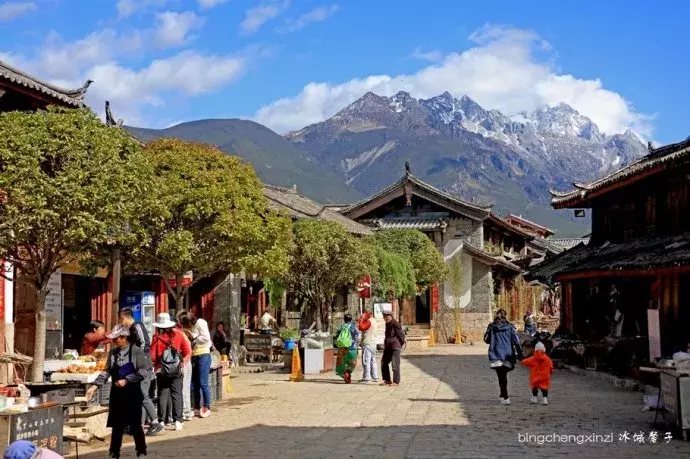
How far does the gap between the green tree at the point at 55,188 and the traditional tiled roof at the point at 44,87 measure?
9.55ft

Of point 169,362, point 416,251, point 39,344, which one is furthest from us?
point 416,251

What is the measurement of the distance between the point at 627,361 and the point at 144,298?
11337 mm

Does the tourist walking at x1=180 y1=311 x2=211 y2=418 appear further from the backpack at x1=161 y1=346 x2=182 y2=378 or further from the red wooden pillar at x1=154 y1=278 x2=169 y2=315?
the red wooden pillar at x1=154 y1=278 x2=169 y2=315

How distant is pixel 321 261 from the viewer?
24.2 meters

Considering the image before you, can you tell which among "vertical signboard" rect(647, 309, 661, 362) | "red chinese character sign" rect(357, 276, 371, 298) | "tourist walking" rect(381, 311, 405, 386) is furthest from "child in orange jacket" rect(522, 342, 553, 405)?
"red chinese character sign" rect(357, 276, 371, 298)

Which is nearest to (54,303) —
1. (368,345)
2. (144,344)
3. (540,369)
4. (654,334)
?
(368,345)

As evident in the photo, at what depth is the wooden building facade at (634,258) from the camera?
58.0 feet

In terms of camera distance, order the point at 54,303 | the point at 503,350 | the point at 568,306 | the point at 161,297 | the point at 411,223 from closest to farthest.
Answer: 1. the point at 503,350
2. the point at 54,303
3. the point at 161,297
4. the point at 568,306
5. the point at 411,223

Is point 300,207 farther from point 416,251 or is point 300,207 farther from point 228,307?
point 228,307

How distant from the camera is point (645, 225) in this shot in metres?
21.6

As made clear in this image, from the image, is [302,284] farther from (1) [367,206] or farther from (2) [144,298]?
(1) [367,206]

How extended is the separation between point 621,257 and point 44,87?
42.4 ft

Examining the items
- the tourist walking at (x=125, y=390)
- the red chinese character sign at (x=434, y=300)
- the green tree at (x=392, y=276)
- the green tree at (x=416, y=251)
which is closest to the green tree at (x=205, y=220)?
the tourist walking at (x=125, y=390)

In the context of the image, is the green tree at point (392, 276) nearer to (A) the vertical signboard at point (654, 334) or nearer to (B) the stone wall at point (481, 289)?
(B) the stone wall at point (481, 289)
